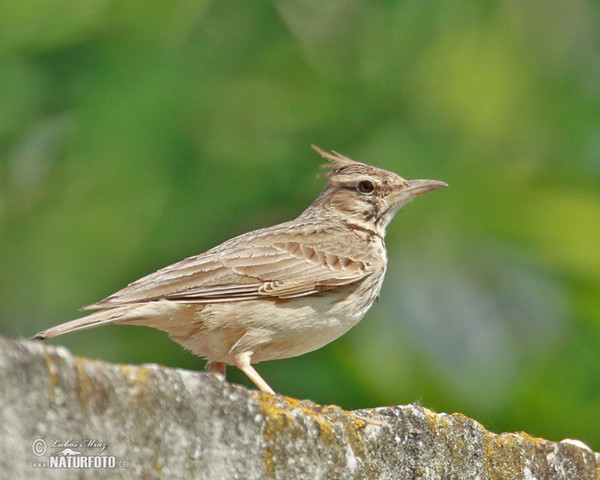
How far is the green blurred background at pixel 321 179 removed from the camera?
727cm

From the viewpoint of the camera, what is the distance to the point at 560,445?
392cm

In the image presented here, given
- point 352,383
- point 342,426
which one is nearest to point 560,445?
point 342,426

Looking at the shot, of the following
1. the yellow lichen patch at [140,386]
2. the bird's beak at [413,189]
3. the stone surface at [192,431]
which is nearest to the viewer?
the stone surface at [192,431]

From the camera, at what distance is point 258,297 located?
199 inches

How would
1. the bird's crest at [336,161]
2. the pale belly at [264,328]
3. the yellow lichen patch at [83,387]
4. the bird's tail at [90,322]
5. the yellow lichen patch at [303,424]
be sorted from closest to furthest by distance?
1. the yellow lichen patch at [83,387]
2. the yellow lichen patch at [303,424]
3. the bird's tail at [90,322]
4. the pale belly at [264,328]
5. the bird's crest at [336,161]

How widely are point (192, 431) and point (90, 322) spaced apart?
1.85m

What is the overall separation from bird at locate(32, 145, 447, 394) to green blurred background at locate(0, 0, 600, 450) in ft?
5.53

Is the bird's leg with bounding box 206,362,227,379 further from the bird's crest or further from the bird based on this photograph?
the bird's crest

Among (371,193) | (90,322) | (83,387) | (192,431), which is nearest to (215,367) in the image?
(90,322)

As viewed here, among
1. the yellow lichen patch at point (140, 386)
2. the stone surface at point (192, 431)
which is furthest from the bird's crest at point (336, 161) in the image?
the yellow lichen patch at point (140, 386)

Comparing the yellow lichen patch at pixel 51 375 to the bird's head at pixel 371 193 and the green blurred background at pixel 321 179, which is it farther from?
the green blurred background at pixel 321 179

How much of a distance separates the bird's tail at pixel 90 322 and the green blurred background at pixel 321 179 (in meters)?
2.64

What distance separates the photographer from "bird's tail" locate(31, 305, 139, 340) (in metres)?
3.96

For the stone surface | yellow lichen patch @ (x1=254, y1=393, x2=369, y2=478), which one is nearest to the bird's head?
the stone surface
